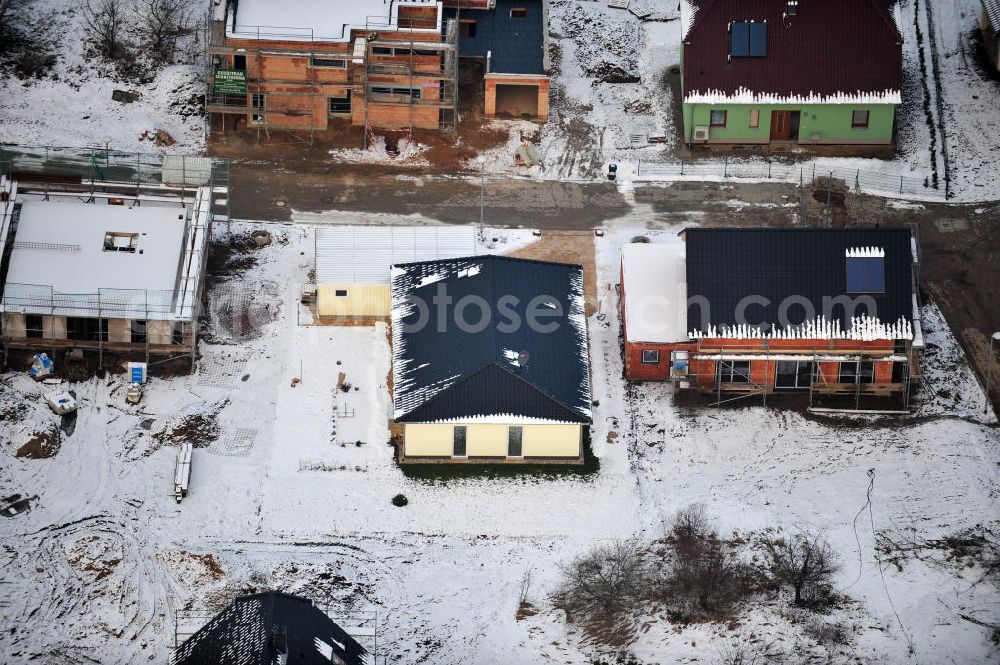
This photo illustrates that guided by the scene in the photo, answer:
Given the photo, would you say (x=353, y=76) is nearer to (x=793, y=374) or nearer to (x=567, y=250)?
(x=567, y=250)

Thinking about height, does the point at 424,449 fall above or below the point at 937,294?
Result: below

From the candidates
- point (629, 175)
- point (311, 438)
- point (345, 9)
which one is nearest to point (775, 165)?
point (629, 175)

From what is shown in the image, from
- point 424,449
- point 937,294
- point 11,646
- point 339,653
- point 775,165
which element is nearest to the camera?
point 339,653

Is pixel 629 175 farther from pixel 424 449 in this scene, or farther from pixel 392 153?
pixel 424 449

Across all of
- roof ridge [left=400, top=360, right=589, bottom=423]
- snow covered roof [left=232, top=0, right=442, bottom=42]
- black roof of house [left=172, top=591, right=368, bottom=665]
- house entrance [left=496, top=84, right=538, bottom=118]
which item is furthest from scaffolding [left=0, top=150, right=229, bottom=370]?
black roof of house [left=172, top=591, right=368, bottom=665]

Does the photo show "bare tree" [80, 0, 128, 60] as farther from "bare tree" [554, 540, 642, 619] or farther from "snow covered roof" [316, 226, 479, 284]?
"bare tree" [554, 540, 642, 619]

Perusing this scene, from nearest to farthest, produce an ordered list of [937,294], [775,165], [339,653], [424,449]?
[339,653], [424,449], [937,294], [775,165]
